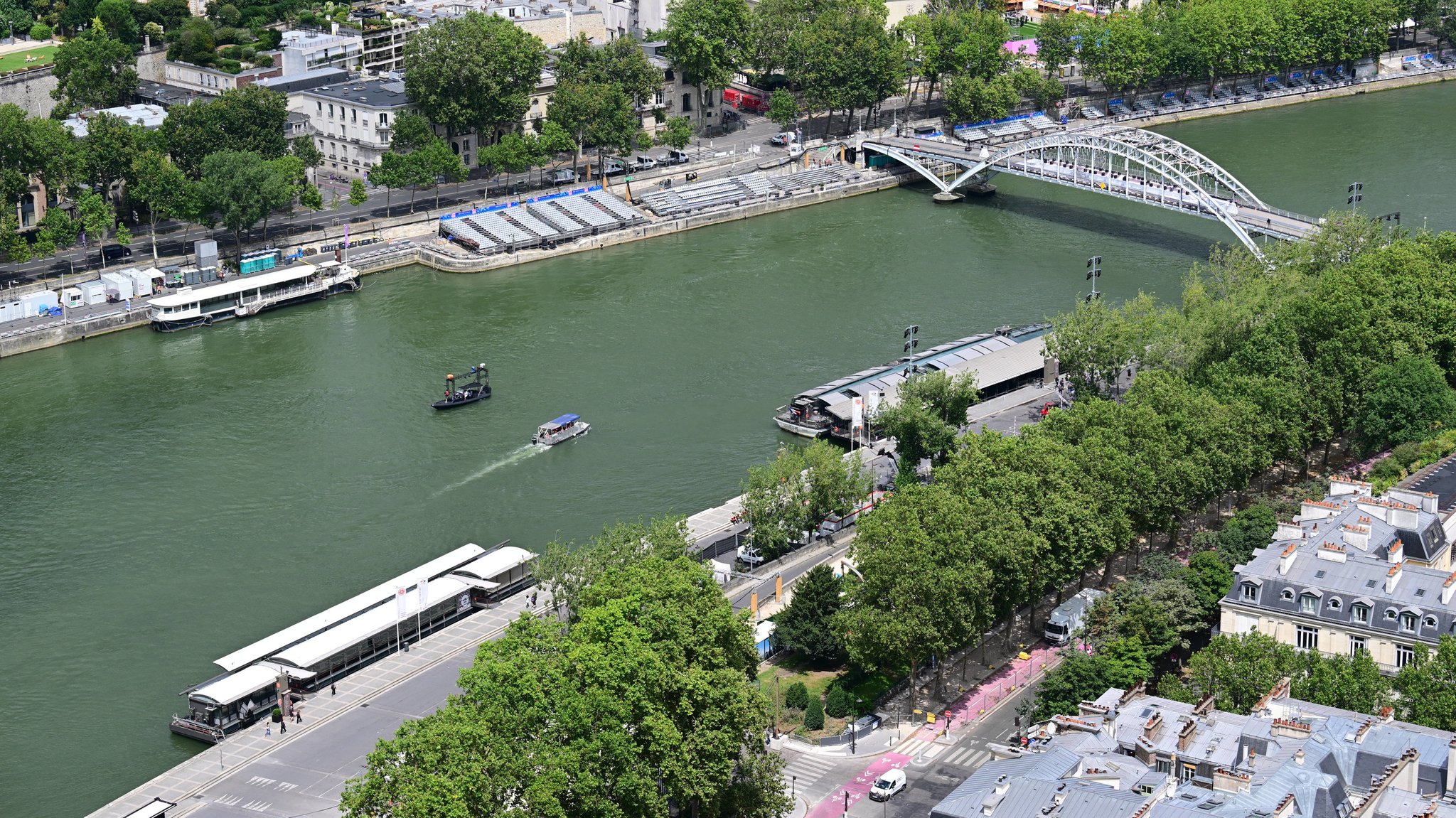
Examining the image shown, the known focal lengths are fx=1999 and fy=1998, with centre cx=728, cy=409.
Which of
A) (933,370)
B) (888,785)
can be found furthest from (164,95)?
(888,785)

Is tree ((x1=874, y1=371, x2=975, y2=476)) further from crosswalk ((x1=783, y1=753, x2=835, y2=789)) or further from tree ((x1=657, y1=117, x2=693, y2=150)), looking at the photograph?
tree ((x1=657, y1=117, x2=693, y2=150))

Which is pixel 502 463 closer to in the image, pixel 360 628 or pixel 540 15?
pixel 360 628

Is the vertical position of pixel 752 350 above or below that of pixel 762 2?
below

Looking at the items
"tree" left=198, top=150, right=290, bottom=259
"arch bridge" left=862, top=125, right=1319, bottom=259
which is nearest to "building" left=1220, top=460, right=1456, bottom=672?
"arch bridge" left=862, top=125, right=1319, bottom=259

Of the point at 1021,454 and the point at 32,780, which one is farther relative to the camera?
the point at 1021,454

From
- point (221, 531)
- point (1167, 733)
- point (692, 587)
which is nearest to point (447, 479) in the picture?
point (221, 531)

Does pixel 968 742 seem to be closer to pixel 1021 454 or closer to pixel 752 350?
pixel 1021 454
